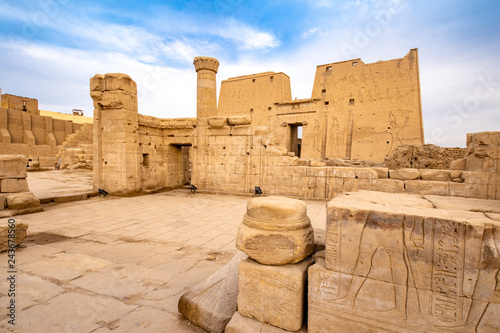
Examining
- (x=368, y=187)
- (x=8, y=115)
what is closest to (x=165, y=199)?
(x=368, y=187)

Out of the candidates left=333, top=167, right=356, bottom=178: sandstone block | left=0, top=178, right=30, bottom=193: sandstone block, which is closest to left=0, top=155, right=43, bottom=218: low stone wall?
left=0, top=178, right=30, bottom=193: sandstone block

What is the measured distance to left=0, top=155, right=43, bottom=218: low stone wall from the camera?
5.83 metres

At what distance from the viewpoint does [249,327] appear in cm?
206

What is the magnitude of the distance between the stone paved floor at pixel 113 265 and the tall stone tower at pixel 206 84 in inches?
241

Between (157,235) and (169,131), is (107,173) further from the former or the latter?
(157,235)

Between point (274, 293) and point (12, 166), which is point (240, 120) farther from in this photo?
point (274, 293)

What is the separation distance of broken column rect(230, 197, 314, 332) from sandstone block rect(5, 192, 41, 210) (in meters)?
6.85

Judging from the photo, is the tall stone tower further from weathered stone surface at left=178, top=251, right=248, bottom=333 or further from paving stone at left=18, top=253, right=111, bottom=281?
weathered stone surface at left=178, top=251, right=248, bottom=333

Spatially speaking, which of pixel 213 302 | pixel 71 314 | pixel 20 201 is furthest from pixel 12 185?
pixel 213 302

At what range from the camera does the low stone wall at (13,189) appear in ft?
19.1

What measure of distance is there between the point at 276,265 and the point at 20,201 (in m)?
7.20

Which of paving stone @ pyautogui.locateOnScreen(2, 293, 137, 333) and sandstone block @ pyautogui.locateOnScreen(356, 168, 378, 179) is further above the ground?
sandstone block @ pyautogui.locateOnScreen(356, 168, 378, 179)

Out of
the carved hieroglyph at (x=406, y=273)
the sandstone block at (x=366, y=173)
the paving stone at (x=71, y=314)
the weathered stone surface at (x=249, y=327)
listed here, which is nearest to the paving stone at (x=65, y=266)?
the paving stone at (x=71, y=314)

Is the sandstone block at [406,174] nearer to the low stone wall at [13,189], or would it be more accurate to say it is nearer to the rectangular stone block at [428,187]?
the rectangular stone block at [428,187]
